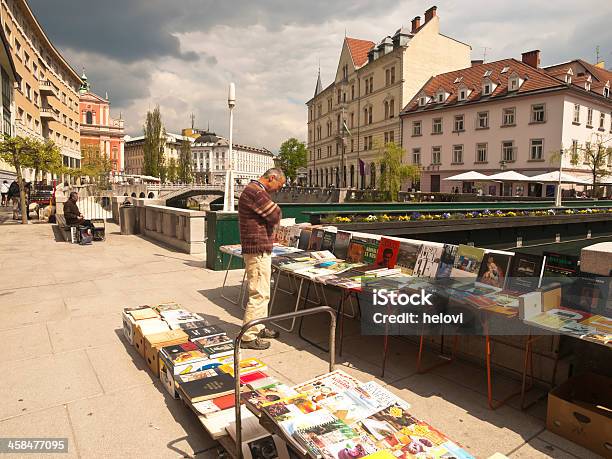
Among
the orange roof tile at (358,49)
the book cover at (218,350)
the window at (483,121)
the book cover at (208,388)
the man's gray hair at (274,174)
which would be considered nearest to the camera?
the book cover at (208,388)

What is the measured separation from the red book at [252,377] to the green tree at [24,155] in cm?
1843

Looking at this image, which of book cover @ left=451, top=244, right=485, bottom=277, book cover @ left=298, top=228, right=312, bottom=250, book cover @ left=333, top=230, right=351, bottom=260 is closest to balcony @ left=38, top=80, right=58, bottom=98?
book cover @ left=298, top=228, right=312, bottom=250

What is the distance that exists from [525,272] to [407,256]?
1518 millimetres

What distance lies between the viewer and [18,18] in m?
37.4

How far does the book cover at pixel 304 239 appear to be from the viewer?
7066 millimetres

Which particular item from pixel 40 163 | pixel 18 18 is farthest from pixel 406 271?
pixel 18 18

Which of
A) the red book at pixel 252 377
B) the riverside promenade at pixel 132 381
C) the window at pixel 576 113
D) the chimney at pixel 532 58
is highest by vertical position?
the chimney at pixel 532 58

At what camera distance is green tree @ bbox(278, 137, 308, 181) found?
105 metres

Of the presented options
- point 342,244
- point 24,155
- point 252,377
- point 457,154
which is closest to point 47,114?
point 24,155

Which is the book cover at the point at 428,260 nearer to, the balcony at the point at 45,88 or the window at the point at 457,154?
the window at the point at 457,154

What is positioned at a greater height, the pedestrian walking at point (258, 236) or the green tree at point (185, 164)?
the green tree at point (185, 164)

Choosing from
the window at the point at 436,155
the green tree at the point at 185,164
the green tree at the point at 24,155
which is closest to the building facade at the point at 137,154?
the green tree at the point at 185,164

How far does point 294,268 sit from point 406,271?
1.42 metres

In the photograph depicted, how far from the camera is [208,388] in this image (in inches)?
133
